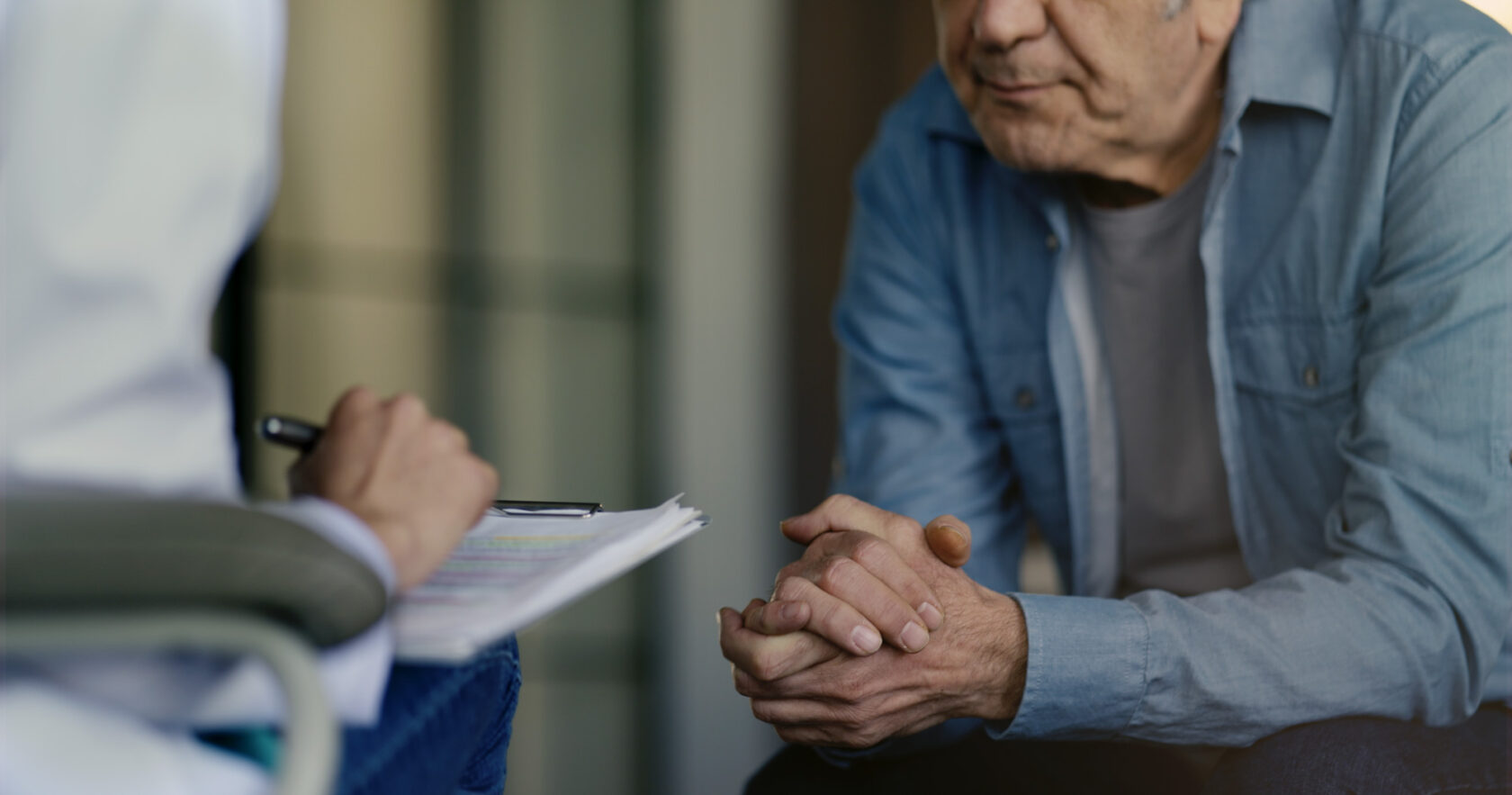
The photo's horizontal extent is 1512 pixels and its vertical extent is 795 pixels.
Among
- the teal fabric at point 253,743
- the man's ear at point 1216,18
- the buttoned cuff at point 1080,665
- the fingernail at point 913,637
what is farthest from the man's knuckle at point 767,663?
the man's ear at point 1216,18

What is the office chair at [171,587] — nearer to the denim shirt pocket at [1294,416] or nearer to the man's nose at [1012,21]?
the man's nose at [1012,21]

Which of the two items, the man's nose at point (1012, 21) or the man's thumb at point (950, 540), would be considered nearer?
the man's thumb at point (950, 540)

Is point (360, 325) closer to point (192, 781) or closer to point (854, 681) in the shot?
point (854, 681)

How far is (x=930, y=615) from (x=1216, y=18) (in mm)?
773

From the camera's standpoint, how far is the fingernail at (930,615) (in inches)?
41.3

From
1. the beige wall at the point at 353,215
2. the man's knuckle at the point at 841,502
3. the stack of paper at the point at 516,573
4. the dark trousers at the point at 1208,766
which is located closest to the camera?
the stack of paper at the point at 516,573

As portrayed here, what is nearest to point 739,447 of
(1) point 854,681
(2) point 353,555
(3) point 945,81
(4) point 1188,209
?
(3) point 945,81

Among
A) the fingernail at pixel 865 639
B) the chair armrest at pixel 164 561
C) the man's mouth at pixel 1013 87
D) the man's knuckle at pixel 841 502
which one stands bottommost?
the fingernail at pixel 865 639

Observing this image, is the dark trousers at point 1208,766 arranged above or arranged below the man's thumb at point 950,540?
below

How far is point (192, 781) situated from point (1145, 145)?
1.21m

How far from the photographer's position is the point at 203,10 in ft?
1.72

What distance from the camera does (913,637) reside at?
1.03 meters

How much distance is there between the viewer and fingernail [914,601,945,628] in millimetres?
1048

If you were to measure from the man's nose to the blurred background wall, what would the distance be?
1542mm
